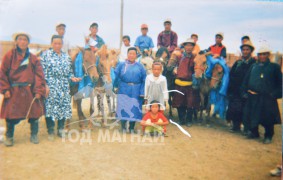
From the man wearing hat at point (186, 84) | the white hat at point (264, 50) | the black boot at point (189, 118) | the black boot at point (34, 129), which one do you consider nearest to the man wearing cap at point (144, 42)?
the man wearing hat at point (186, 84)

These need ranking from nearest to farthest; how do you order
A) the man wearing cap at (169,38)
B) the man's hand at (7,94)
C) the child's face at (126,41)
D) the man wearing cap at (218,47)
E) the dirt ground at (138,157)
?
the dirt ground at (138,157)
the man's hand at (7,94)
the man wearing cap at (218,47)
the man wearing cap at (169,38)
the child's face at (126,41)

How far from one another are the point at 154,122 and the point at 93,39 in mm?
2497

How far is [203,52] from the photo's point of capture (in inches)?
232

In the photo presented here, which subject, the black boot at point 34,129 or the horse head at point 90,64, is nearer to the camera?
the black boot at point 34,129

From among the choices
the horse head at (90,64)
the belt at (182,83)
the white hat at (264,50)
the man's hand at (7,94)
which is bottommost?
the man's hand at (7,94)

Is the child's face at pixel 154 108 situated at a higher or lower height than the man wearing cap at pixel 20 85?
lower

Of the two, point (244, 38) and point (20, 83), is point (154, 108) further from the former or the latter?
Result: point (244, 38)

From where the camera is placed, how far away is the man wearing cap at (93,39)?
18.2 ft

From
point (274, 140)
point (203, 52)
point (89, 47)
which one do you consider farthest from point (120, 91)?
point (274, 140)

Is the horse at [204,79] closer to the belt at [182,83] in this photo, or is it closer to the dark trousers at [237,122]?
the belt at [182,83]

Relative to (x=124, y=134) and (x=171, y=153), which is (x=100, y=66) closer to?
(x=124, y=134)

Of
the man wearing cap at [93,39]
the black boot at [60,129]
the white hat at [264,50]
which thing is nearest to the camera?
the white hat at [264,50]

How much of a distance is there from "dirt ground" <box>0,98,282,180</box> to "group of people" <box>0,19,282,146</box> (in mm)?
369

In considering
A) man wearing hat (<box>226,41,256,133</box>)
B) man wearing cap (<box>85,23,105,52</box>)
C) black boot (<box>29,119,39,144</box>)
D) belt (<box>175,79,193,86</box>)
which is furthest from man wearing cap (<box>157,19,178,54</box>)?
black boot (<box>29,119,39,144</box>)
